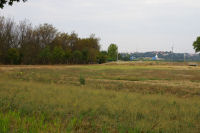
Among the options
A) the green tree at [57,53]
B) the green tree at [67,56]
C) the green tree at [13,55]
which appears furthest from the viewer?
the green tree at [67,56]

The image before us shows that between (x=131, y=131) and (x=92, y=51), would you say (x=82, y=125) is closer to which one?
(x=131, y=131)

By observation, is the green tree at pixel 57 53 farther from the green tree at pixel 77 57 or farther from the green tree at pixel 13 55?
the green tree at pixel 13 55

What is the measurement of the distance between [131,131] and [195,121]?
2.85 meters

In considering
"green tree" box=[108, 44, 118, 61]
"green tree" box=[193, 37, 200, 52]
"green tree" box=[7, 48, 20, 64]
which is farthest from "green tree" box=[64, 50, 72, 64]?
"green tree" box=[193, 37, 200, 52]

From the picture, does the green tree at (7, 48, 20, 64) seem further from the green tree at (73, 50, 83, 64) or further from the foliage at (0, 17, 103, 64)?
the green tree at (73, 50, 83, 64)

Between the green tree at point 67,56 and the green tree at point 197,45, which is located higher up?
the green tree at point 197,45

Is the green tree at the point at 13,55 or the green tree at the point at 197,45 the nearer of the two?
the green tree at the point at 13,55

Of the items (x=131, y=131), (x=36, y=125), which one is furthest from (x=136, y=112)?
(x=36, y=125)

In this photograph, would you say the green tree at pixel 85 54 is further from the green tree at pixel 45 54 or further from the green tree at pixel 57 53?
the green tree at pixel 45 54

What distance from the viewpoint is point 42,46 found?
8519 centimetres

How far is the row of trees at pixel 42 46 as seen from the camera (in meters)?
69.9

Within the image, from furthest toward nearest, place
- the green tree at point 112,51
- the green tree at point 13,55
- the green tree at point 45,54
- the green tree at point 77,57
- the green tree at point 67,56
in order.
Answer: the green tree at point 112,51, the green tree at point 77,57, the green tree at point 67,56, the green tree at point 45,54, the green tree at point 13,55

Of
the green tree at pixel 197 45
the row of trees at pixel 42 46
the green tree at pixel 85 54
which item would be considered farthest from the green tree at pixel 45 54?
the green tree at pixel 197 45

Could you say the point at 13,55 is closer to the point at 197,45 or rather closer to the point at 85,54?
the point at 85,54
